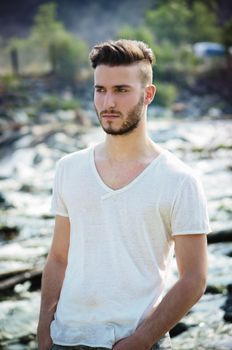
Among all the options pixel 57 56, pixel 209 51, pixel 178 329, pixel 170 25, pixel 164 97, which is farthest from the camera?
pixel 170 25

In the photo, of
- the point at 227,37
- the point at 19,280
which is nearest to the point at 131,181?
the point at 19,280

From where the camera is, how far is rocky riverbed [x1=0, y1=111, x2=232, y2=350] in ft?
16.6

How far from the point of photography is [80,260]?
7.94 feet

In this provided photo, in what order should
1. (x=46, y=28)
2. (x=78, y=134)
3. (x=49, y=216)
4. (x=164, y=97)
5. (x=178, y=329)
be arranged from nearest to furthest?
(x=178, y=329)
(x=49, y=216)
(x=78, y=134)
(x=164, y=97)
(x=46, y=28)

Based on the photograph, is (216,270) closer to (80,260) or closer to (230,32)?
(80,260)

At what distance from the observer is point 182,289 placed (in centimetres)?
229

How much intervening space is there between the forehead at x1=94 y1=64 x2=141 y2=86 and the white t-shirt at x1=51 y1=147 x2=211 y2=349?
1.10 ft

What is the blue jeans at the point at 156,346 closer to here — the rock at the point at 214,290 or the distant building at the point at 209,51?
the rock at the point at 214,290

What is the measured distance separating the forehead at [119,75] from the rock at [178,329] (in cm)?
296

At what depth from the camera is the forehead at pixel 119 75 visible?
2408mm

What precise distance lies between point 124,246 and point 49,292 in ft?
1.55

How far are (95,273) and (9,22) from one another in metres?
91.2

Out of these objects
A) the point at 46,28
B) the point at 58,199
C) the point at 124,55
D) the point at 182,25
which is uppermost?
the point at 124,55

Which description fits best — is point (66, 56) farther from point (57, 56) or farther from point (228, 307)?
point (228, 307)
